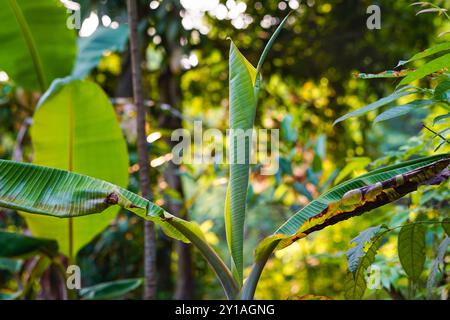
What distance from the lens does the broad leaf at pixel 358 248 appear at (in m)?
1.18

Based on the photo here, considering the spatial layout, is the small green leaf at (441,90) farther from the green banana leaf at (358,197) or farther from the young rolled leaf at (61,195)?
the young rolled leaf at (61,195)

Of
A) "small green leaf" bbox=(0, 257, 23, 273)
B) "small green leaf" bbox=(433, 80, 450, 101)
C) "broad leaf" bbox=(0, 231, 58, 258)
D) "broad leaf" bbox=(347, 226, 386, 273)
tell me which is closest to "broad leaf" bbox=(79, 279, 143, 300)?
"broad leaf" bbox=(0, 231, 58, 258)

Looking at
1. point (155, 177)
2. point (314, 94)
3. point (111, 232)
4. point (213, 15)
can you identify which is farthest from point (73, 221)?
point (314, 94)

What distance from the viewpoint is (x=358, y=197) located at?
1.09 m

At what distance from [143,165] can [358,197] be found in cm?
106

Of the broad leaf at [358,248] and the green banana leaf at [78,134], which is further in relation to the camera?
the green banana leaf at [78,134]

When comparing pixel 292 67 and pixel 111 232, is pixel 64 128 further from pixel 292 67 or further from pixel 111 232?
pixel 292 67

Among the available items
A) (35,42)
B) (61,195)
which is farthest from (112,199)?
(35,42)

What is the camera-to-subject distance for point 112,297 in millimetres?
2332

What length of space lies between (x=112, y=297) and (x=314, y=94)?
279cm

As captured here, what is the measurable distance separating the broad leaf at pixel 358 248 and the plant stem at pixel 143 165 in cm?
88

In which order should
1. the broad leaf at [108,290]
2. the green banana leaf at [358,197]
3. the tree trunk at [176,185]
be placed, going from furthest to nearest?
the tree trunk at [176,185]
the broad leaf at [108,290]
the green banana leaf at [358,197]

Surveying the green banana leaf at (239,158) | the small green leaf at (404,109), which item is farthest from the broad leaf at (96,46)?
the small green leaf at (404,109)

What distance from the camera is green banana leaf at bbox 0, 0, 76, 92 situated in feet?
7.67
